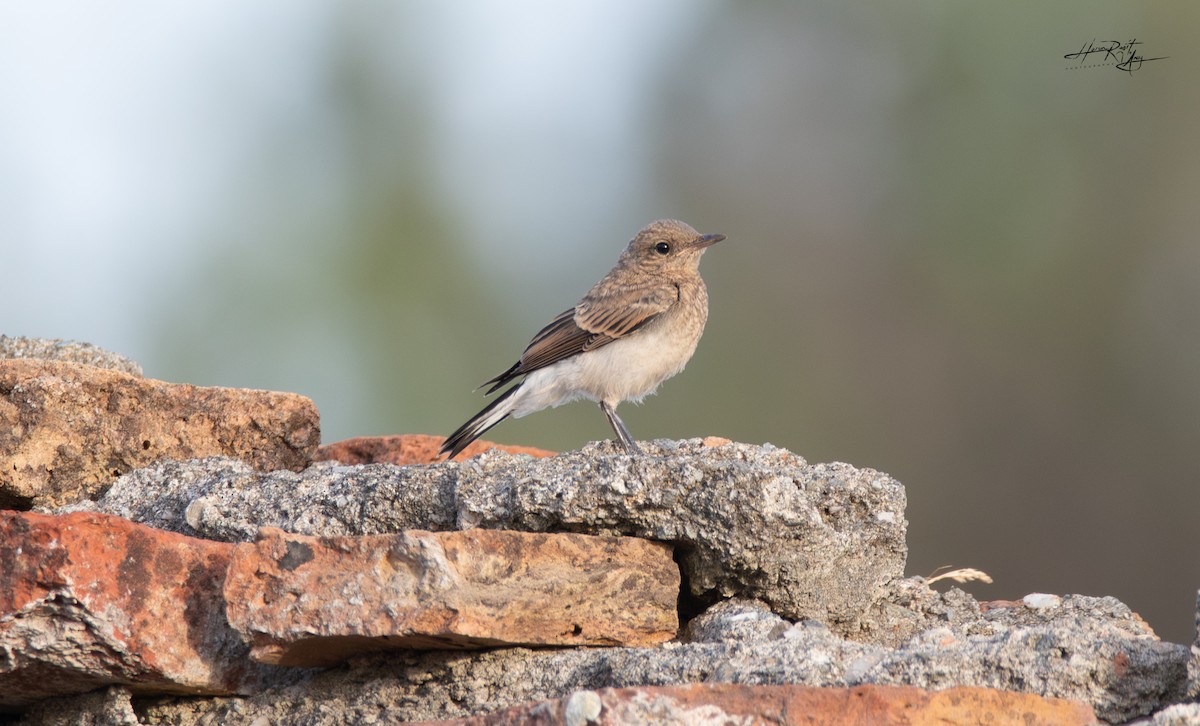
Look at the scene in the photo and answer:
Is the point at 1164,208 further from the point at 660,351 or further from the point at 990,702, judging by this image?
the point at 990,702

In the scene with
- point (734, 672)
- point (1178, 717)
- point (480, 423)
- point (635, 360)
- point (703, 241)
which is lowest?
point (1178, 717)

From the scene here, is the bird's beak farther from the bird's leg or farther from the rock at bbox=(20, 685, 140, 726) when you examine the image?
the rock at bbox=(20, 685, 140, 726)

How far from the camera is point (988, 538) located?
9250 mm

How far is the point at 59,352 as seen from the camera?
511cm

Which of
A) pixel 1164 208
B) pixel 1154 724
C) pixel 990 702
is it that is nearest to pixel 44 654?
pixel 990 702

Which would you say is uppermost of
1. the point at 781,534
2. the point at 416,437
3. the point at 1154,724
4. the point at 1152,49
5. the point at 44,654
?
the point at 1152,49

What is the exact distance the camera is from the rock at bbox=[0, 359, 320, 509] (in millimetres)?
4484

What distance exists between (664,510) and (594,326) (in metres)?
4.21

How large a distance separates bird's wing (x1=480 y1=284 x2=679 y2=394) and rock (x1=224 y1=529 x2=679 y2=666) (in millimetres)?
4228

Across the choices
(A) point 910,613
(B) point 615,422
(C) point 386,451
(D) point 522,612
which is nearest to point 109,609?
(D) point 522,612

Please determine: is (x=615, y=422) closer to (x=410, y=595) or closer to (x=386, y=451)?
(x=386, y=451)

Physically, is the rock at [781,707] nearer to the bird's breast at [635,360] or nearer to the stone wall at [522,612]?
the stone wall at [522,612]

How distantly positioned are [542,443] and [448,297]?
6.15ft

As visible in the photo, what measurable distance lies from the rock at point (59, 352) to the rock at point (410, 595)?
186 centimetres
